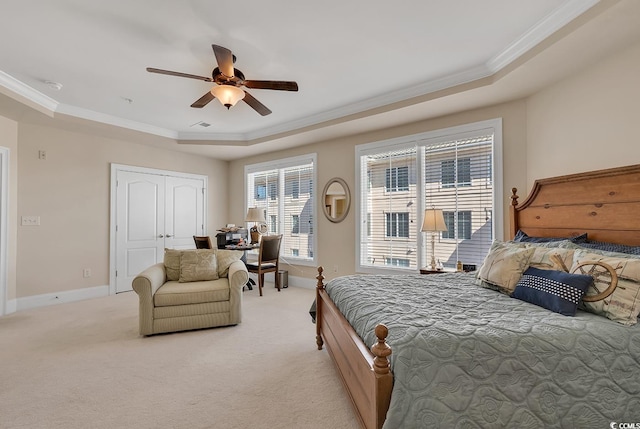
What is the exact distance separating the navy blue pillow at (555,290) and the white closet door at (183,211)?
18.5 feet

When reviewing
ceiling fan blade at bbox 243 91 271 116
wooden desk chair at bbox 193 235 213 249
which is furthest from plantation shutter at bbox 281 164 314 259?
ceiling fan blade at bbox 243 91 271 116

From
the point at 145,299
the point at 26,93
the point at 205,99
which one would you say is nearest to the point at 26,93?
the point at 26,93

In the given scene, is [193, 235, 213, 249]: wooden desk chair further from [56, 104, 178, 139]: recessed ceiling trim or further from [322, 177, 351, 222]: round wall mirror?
[322, 177, 351, 222]: round wall mirror

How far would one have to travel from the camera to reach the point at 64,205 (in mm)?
4562

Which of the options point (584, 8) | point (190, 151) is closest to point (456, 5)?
point (584, 8)

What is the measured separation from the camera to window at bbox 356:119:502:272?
365 cm

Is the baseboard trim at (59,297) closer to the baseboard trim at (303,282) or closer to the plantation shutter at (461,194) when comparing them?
the baseboard trim at (303,282)

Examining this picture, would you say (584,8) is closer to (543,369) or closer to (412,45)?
(412,45)

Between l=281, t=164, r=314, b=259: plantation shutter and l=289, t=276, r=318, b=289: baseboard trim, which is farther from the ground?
l=281, t=164, r=314, b=259: plantation shutter

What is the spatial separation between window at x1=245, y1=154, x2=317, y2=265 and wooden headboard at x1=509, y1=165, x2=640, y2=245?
3246 millimetres

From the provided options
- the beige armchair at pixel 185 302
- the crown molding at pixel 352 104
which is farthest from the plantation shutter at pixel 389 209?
the beige armchair at pixel 185 302

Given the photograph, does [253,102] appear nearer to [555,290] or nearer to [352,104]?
[352,104]

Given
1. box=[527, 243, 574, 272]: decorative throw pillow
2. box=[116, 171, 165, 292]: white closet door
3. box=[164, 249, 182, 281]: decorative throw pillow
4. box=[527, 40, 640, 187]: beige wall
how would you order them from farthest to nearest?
box=[116, 171, 165, 292]: white closet door → box=[164, 249, 182, 281]: decorative throw pillow → box=[527, 40, 640, 187]: beige wall → box=[527, 243, 574, 272]: decorative throw pillow

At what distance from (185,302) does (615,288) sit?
3.49m
